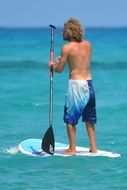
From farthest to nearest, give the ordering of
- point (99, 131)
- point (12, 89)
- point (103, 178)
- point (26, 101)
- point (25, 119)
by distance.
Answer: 1. point (12, 89)
2. point (26, 101)
3. point (25, 119)
4. point (99, 131)
5. point (103, 178)

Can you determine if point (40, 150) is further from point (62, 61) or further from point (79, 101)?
point (62, 61)

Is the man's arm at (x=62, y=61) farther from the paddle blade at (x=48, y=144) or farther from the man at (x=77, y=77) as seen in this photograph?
the paddle blade at (x=48, y=144)

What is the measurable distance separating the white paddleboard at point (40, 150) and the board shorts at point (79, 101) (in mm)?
406

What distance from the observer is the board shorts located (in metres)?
10.1

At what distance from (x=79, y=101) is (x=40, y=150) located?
87 cm

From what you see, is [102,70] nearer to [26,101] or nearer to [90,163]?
[26,101]

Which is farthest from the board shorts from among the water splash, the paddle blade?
the water splash

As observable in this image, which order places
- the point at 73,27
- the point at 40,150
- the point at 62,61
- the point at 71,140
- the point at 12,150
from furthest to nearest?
the point at 12,150 → the point at 40,150 → the point at 71,140 → the point at 62,61 → the point at 73,27

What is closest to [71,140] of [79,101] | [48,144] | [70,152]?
[70,152]

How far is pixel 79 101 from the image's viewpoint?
10.1 meters

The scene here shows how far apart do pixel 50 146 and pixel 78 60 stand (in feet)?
3.25

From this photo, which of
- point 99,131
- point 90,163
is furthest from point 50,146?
point 99,131

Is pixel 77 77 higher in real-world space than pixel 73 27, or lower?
lower

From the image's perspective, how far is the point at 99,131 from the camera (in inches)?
502
